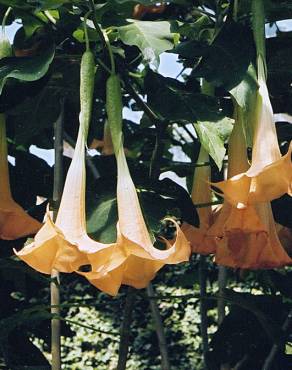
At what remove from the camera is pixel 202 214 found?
4.18ft

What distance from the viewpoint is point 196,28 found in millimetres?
1273

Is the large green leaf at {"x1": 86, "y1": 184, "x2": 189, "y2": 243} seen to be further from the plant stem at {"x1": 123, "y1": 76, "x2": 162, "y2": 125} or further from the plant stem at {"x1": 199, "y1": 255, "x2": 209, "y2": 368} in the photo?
the plant stem at {"x1": 199, "y1": 255, "x2": 209, "y2": 368}

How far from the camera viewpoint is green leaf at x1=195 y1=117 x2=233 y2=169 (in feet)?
3.48

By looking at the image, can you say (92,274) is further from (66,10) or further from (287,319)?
(287,319)

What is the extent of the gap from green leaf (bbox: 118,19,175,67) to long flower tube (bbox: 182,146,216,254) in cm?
24

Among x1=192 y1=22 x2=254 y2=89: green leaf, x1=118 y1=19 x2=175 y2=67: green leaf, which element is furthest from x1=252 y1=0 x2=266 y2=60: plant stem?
x1=118 y1=19 x2=175 y2=67: green leaf

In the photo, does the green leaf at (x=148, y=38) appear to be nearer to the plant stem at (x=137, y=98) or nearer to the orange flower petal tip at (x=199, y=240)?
the plant stem at (x=137, y=98)

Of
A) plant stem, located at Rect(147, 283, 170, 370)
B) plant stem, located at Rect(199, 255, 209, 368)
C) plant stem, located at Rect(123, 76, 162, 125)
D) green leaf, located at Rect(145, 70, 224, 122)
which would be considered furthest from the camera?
plant stem, located at Rect(199, 255, 209, 368)

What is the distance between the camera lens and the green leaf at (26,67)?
3.51 ft

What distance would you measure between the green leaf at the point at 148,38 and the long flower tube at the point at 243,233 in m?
0.15

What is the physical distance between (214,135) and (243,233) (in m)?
0.16

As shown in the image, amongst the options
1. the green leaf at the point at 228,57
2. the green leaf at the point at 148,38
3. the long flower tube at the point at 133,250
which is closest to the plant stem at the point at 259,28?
the green leaf at the point at 228,57

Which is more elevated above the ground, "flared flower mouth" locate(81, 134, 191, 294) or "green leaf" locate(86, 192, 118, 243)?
"flared flower mouth" locate(81, 134, 191, 294)

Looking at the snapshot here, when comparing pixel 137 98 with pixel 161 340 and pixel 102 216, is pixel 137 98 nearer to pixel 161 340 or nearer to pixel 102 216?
pixel 102 216
